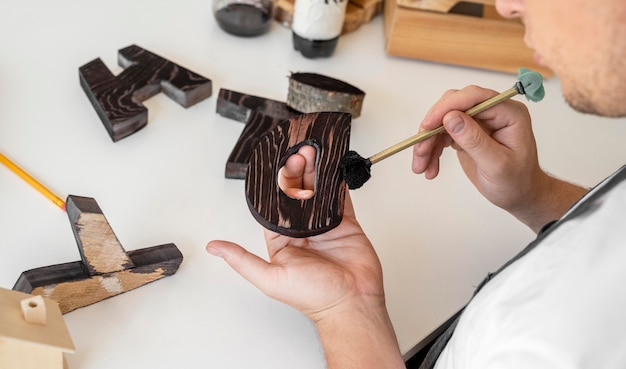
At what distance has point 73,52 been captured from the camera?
1.07 metres

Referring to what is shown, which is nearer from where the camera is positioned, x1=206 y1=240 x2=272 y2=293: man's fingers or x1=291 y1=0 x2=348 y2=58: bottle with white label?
x1=206 y1=240 x2=272 y2=293: man's fingers

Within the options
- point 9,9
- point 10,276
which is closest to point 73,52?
point 9,9

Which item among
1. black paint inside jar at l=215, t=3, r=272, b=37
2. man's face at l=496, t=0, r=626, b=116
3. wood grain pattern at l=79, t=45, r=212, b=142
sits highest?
man's face at l=496, t=0, r=626, b=116

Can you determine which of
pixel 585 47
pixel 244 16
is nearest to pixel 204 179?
pixel 244 16

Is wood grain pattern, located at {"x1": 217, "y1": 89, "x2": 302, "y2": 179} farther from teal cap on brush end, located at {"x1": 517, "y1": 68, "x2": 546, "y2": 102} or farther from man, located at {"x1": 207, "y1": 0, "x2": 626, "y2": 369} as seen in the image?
teal cap on brush end, located at {"x1": 517, "y1": 68, "x2": 546, "y2": 102}

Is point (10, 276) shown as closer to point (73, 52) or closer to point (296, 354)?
point (296, 354)

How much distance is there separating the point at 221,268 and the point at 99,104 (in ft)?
1.10

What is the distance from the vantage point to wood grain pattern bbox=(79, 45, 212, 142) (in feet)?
3.13

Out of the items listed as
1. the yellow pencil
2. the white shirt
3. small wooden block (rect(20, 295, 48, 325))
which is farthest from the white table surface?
the white shirt

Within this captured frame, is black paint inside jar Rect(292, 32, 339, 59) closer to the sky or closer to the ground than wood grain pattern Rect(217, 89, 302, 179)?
closer to the sky

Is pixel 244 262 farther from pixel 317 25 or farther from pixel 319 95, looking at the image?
pixel 317 25

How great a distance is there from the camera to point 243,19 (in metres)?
1.19

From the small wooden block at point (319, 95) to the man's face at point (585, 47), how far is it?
0.38 metres

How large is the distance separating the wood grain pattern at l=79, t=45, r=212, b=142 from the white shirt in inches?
23.1
